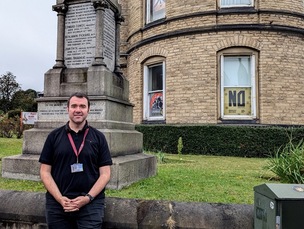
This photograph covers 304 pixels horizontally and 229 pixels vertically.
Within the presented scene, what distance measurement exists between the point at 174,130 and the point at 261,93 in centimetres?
368

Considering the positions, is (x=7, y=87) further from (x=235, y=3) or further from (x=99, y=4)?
(x=99, y=4)

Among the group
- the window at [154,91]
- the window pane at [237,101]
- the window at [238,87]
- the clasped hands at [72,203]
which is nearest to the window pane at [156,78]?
the window at [154,91]

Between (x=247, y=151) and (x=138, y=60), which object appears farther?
(x=138, y=60)

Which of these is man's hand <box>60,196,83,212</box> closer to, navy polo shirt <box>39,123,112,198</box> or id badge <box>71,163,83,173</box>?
navy polo shirt <box>39,123,112,198</box>

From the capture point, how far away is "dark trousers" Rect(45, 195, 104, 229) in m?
2.63

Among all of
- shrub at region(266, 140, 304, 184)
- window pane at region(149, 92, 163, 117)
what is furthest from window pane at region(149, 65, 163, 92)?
shrub at region(266, 140, 304, 184)

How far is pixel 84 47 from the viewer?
547cm

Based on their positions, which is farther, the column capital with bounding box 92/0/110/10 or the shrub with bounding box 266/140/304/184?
the column capital with bounding box 92/0/110/10

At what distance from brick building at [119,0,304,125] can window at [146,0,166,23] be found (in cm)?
90

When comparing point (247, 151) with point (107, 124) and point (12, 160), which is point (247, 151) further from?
point (12, 160)

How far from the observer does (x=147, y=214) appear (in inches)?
120

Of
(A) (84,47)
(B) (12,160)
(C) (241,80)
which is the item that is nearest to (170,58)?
(C) (241,80)

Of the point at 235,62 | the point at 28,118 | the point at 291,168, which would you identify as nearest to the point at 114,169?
the point at 291,168

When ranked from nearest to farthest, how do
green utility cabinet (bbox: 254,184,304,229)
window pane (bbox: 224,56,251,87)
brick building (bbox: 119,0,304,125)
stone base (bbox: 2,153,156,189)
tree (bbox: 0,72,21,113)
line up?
1. green utility cabinet (bbox: 254,184,304,229)
2. stone base (bbox: 2,153,156,189)
3. brick building (bbox: 119,0,304,125)
4. window pane (bbox: 224,56,251,87)
5. tree (bbox: 0,72,21,113)
